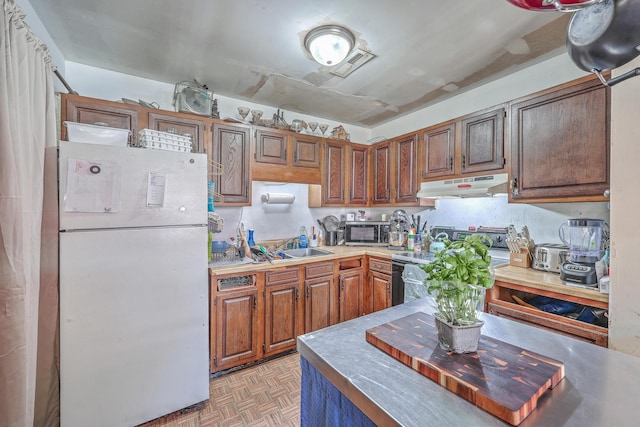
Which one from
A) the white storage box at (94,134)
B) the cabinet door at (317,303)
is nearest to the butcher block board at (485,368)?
the cabinet door at (317,303)

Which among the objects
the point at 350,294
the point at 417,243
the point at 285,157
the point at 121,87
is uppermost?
the point at 121,87

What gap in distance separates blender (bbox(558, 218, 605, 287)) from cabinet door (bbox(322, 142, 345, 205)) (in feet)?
6.66

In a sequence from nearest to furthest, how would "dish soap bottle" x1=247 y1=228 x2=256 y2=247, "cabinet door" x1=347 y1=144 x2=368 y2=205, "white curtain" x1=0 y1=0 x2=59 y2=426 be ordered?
"white curtain" x1=0 y1=0 x2=59 y2=426
"dish soap bottle" x1=247 y1=228 x2=256 y2=247
"cabinet door" x1=347 y1=144 x2=368 y2=205

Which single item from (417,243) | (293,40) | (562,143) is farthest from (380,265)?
(293,40)

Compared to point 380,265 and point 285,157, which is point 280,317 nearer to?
point 380,265

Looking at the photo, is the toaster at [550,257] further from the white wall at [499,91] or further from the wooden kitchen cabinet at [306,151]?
the wooden kitchen cabinet at [306,151]

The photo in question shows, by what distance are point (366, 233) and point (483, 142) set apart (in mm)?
1495

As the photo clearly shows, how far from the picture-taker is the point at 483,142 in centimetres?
229

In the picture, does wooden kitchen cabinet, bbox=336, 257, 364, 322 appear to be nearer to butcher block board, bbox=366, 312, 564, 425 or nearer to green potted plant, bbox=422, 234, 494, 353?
butcher block board, bbox=366, 312, 564, 425

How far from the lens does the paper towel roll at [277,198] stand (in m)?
2.93

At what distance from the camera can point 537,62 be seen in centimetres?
218

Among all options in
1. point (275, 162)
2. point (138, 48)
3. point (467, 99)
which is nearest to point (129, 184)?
point (138, 48)

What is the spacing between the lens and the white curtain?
1120 millimetres

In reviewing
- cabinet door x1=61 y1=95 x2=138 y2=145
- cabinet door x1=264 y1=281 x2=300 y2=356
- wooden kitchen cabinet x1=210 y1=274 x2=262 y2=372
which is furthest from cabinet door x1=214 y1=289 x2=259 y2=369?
cabinet door x1=61 y1=95 x2=138 y2=145
